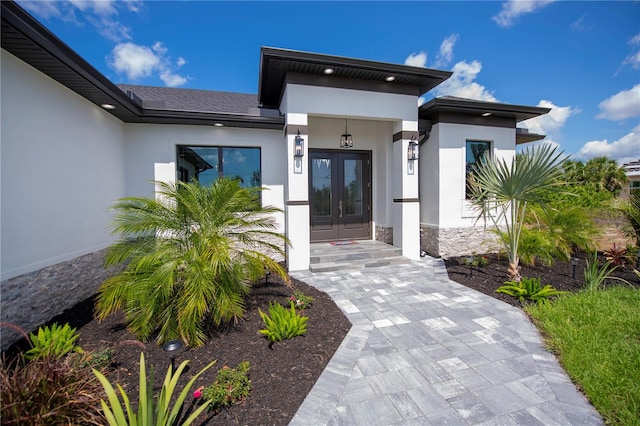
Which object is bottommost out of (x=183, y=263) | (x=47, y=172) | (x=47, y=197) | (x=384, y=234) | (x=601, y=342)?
(x=601, y=342)

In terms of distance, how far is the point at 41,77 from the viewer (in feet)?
11.5

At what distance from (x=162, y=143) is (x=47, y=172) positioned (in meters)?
2.68

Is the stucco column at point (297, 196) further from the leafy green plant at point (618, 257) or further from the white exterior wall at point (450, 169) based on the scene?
the leafy green plant at point (618, 257)

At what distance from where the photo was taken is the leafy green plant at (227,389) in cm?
198

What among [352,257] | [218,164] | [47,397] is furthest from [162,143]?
[47,397]

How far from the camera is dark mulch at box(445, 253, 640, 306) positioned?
447cm

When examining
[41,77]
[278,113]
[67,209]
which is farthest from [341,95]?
[67,209]

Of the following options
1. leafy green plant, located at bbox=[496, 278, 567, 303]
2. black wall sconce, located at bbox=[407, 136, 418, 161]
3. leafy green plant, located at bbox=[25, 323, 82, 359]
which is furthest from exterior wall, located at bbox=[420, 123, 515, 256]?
leafy green plant, located at bbox=[25, 323, 82, 359]

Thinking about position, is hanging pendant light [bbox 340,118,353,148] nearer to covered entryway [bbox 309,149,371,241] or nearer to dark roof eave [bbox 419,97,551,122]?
covered entryway [bbox 309,149,371,241]

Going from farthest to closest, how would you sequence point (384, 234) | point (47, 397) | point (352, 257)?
point (384, 234)
point (352, 257)
point (47, 397)

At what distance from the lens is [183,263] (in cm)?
304

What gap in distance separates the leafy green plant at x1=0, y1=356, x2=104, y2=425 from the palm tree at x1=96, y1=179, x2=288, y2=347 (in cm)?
96

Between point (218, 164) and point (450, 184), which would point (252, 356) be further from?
point (450, 184)

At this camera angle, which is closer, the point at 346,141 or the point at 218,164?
the point at 218,164
